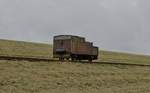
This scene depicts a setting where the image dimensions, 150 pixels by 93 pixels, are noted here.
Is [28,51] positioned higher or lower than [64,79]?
higher

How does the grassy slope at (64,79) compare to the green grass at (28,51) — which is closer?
→ the grassy slope at (64,79)

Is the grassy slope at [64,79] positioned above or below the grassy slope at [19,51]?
below

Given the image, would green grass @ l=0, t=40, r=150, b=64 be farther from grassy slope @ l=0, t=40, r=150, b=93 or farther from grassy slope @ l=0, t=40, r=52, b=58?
grassy slope @ l=0, t=40, r=150, b=93

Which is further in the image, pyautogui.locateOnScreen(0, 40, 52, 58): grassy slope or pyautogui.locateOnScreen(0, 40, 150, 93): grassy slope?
pyautogui.locateOnScreen(0, 40, 52, 58): grassy slope

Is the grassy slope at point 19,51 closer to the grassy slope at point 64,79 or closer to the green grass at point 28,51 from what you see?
the green grass at point 28,51

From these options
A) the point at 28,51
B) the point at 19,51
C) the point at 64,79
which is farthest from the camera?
the point at 28,51

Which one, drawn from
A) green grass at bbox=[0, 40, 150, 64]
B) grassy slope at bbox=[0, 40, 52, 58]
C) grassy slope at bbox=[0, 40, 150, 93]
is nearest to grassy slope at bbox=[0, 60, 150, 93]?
grassy slope at bbox=[0, 40, 150, 93]

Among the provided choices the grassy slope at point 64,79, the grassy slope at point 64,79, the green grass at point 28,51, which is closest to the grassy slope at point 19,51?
the green grass at point 28,51

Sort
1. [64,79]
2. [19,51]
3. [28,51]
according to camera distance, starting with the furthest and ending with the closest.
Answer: [28,51] → [19,51] → [64,79]

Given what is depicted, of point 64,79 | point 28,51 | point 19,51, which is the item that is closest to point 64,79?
point 64,79

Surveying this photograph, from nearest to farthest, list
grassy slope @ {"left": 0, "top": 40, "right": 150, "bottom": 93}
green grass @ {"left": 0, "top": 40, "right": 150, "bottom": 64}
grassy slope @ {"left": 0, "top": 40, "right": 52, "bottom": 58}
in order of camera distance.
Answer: grassy slope @ {"left": 0, "top": 40, "right": 150, "bottom": 93} < grassy slope @ {"left": 0, "top": 40, "right": 52, "bottom": 58} < green grass @ {"left": 0, "top": 40, "right": 150, "bottom": 64}

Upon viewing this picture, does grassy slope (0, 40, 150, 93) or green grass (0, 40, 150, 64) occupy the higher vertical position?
green grass (0, 40, 150, 64)

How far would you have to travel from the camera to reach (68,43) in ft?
125

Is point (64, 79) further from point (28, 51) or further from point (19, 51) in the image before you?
point (28, 51)
